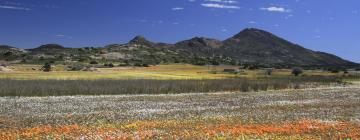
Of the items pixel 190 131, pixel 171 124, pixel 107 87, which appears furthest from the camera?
pixel 107 87

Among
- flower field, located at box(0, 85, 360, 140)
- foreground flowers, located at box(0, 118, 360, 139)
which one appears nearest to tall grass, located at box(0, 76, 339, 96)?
flower field, located at box(0, 85, 360, 140)

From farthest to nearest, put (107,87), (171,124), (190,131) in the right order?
(107,87), (171,124), (190,131)

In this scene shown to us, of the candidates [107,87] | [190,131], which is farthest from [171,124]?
[107,87]

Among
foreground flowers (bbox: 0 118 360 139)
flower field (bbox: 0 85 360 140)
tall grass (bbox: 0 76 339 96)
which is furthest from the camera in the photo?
tall grass (bbox: 0 76 339 96)

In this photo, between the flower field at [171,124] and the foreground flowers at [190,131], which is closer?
the foreground flowers at [190,131]

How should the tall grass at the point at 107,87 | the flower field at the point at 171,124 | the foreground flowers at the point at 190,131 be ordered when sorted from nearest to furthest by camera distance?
the foreground flowers at the point at 190,131
the flower field at the point at 171,124
the tall grass at the point at 107,87

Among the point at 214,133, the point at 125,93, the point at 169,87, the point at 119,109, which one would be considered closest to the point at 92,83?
the point at 125,93

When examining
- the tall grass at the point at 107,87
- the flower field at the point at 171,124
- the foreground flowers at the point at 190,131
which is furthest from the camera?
the tall grass at the point at 107,87

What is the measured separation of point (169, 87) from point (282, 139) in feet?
137

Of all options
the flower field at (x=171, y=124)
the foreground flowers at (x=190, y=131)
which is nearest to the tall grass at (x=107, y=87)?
the flower field at (x=171, y=124)

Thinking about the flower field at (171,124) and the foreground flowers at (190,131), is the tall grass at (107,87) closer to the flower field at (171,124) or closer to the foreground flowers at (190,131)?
the flower field at (171,124)

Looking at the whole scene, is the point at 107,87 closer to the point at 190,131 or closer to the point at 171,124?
the point at 171,124

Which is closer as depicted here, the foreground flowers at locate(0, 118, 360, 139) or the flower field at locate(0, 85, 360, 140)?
the foreground flowers at locate(0, 118, 360, 139)

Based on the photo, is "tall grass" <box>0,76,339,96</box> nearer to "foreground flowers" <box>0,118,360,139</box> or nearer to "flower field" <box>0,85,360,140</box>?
"flower field" <box>0,85,360,140</box>
